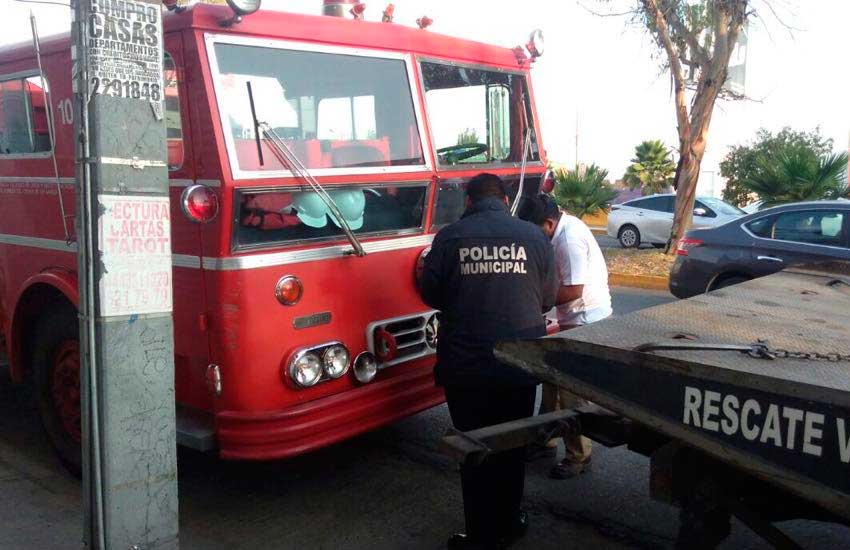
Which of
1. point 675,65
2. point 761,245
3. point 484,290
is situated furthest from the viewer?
point 675,65

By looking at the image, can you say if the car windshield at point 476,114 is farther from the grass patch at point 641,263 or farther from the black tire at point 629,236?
the black tire at point 629,236

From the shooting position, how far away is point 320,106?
4.40 m

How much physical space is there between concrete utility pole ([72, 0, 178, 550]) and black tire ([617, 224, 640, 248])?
692 inches

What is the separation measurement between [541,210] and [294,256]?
1520mm

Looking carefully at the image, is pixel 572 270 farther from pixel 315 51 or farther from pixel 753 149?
pixel 753 149

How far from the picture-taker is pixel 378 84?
464cm

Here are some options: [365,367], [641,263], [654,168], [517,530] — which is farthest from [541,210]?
[654,168]

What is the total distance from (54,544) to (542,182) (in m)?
3.63

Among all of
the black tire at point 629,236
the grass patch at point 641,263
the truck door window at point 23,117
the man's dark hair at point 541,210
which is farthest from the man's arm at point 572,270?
the black tire at point 629,236

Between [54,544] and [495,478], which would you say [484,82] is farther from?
[54,544]

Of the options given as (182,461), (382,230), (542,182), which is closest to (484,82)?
(542,182)

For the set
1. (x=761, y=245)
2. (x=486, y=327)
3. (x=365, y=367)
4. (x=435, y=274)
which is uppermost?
(x=435, y=274)

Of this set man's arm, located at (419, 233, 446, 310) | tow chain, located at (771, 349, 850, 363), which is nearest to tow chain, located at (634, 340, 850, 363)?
tow chain, located at (771, 349, 850, 363)

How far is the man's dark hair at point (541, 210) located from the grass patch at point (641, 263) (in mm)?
9259
